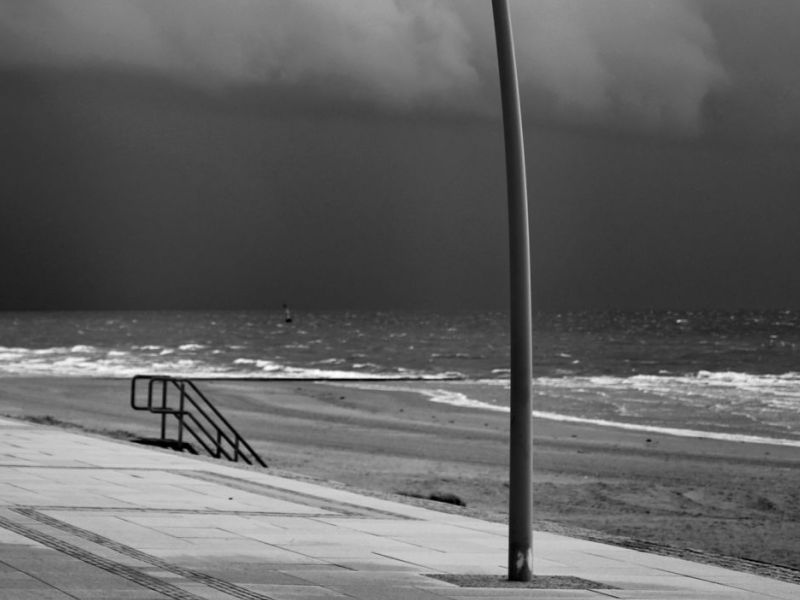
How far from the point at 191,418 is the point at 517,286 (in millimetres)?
16659

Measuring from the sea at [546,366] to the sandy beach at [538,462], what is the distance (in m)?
3.64

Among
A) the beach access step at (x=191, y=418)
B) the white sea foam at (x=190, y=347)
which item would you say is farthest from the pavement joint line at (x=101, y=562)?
the white sea foam at (x=190, y=347)

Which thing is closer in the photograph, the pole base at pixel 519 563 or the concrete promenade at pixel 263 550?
the concrete promenade at pixel 263 550

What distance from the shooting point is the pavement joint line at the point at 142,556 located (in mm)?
8133

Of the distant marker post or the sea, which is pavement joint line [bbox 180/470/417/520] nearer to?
the distant marker post

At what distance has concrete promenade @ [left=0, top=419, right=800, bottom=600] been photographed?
8352mm

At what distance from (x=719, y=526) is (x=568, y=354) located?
72.6 m

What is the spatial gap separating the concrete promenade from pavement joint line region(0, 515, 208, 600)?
0.05 feet

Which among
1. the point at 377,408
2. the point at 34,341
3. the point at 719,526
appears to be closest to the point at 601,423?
the point at 377,408

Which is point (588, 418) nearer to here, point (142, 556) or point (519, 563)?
point (519, 563)

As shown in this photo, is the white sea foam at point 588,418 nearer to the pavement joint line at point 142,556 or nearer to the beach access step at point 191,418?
the beach access step at point 191,418

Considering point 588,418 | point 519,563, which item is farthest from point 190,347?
point 519,563

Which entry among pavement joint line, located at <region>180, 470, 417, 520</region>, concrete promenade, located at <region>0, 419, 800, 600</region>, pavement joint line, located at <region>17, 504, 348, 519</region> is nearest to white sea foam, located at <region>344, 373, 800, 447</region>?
pavement joint line, located at <region>180, 470, 417, 520</region>

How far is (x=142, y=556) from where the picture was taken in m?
9.36
